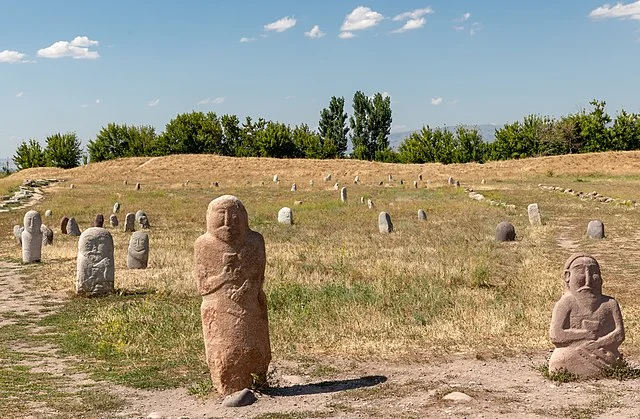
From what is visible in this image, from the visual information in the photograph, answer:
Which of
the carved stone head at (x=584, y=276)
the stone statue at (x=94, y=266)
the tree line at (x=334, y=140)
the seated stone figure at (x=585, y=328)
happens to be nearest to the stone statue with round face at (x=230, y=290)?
the seated stone figure at (x=585, y=328)

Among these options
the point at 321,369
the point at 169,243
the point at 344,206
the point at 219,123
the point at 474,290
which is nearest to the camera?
the point at 321,369

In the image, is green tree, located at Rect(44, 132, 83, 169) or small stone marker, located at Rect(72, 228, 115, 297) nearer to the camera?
small stone marker, located at Rect(72, 228, 115, 297)

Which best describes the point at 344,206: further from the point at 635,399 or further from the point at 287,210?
the point at 635,399

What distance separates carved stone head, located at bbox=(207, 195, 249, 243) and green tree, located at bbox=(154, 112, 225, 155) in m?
95.9

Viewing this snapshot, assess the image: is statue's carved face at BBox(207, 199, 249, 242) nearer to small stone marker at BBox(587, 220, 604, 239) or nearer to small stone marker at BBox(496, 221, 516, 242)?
small stone marker at BBox(496, 221, 516, 242)

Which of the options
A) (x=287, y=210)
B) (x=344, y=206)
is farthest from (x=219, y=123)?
(x=287, y=210)

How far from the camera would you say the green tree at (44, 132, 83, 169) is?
10581cm

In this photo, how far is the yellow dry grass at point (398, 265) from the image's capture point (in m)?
12.6

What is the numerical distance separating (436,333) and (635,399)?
401 cm

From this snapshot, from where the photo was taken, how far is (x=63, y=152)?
106 m

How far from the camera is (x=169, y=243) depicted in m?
26.1

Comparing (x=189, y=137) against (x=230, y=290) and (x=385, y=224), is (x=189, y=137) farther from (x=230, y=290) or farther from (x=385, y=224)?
(x=230, y=290)

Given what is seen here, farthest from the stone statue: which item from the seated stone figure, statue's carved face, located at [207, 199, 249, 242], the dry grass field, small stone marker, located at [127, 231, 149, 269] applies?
the seated stone figure

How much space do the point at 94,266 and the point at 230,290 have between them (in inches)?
349
